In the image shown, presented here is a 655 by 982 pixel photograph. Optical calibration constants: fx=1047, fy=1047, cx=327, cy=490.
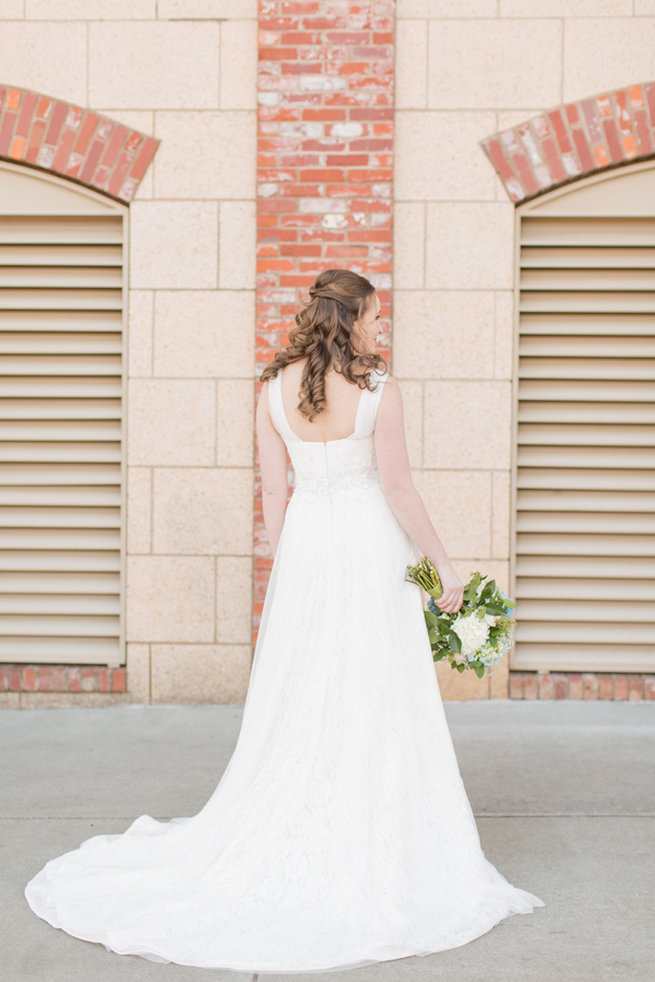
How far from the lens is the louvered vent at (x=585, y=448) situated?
19.0 feet

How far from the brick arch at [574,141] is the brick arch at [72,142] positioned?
193cm

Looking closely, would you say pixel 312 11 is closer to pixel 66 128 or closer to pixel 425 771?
pixel 66 128

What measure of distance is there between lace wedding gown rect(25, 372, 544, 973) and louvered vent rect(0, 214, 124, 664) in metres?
2.44

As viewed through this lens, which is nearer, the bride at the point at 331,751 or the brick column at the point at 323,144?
the bride at the point at 331,751

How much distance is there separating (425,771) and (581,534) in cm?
283

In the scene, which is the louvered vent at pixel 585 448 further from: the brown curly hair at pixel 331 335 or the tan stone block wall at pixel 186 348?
the brown curly hair at pixel 331 335

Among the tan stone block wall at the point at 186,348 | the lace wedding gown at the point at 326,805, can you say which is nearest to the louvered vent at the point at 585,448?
the tan stone block wall at the point at 186,348

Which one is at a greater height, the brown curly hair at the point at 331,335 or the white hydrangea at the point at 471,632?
the brown curly hair at the point at 331,335

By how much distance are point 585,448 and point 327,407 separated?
294 cm

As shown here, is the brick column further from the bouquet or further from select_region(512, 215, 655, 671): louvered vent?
the bouquet

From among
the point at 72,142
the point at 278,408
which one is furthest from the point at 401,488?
the point at 72,142

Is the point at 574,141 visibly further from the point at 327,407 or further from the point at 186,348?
the point at 327,407

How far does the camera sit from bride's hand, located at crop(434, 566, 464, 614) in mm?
3402

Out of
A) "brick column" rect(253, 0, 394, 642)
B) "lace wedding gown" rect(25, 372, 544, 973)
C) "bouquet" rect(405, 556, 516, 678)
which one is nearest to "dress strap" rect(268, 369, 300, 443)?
"lace wedding gown" rect(25, 372, 544, 973)
